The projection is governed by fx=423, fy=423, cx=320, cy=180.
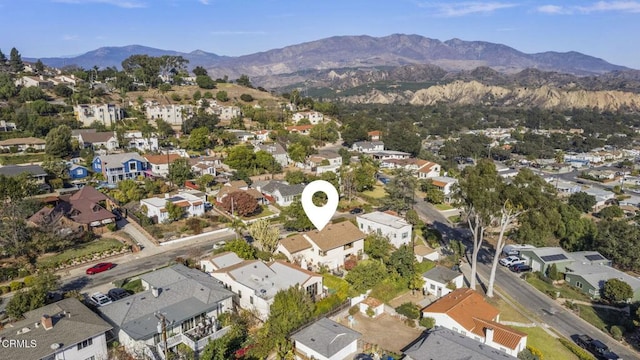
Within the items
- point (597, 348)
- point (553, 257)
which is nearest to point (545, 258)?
point (553, 257)

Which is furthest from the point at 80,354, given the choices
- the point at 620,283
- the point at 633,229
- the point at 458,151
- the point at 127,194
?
the point at 458,151

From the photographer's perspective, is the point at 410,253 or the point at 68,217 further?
the point at 68,217

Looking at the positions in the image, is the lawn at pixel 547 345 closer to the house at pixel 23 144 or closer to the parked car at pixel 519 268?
the parked car at pixel 519 268

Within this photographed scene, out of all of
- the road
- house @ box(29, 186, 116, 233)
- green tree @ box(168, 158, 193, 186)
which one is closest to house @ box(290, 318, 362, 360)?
the road

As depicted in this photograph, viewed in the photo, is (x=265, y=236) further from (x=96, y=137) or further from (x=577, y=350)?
(x=96, y=137)

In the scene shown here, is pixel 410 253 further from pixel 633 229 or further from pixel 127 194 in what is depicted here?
pixel 127 194

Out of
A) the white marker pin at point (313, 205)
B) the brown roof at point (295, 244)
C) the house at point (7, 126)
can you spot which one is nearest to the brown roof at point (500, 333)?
the white marker pin at point (313, 205)
